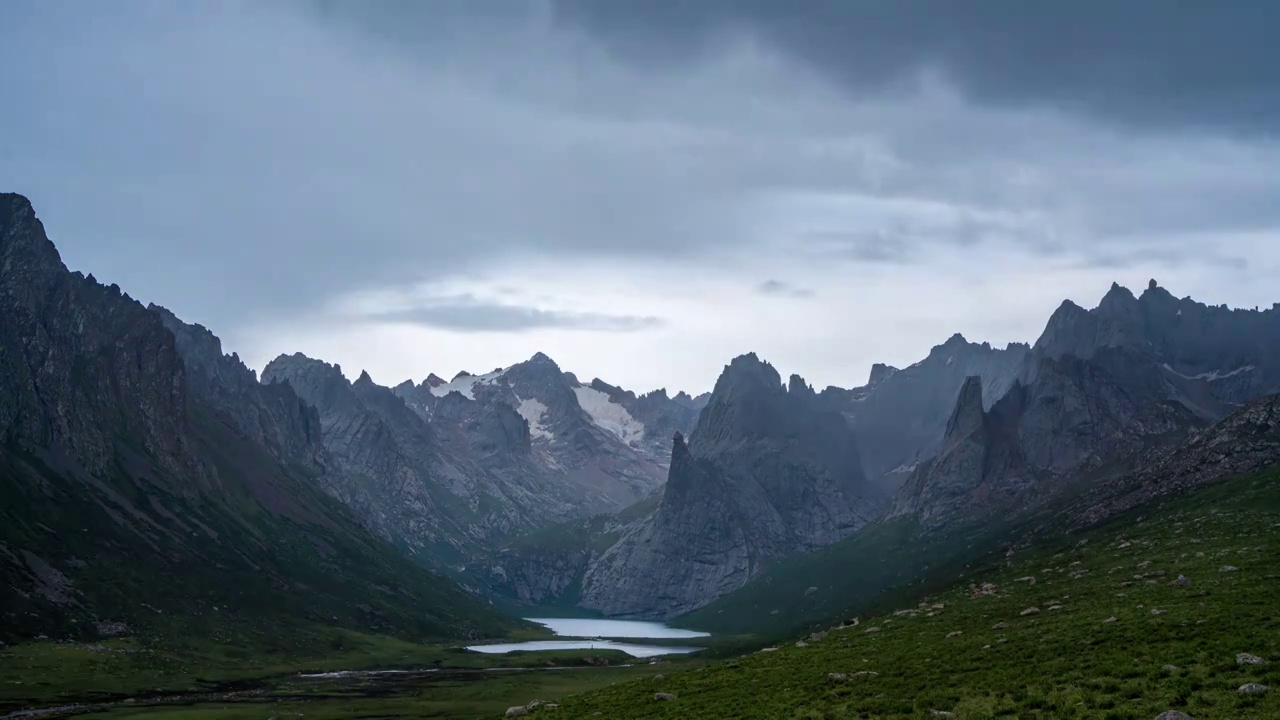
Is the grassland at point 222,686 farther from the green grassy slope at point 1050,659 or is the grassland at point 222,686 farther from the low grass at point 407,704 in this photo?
the green grassy slope at point 1050,659

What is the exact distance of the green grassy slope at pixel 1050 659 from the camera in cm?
4569

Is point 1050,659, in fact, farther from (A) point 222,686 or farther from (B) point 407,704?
(A) point 222,686

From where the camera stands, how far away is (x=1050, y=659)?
55.9 m

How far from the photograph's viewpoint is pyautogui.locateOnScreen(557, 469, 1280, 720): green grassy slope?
150 feet

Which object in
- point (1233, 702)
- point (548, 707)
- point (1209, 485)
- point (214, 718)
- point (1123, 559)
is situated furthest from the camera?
point (1209, 485)

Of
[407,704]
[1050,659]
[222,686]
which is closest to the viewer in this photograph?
[1050,659]

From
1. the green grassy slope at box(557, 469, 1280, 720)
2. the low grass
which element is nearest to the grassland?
the low grass

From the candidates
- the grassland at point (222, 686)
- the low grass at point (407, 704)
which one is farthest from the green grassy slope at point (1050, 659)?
the grassland at point (222, 686)

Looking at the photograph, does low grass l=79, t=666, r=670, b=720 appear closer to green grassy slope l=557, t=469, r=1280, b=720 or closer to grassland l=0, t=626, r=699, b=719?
grassland l=0, t=626, r=699, b=719

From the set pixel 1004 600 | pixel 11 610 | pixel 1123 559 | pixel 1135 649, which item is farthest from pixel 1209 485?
pixel 11 610

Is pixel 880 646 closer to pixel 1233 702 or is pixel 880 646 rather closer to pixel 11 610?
pixel 1233 702

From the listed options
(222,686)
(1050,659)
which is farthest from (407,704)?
(1050,659)

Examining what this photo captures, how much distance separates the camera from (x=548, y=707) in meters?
76.8

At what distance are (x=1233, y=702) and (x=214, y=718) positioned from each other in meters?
109
